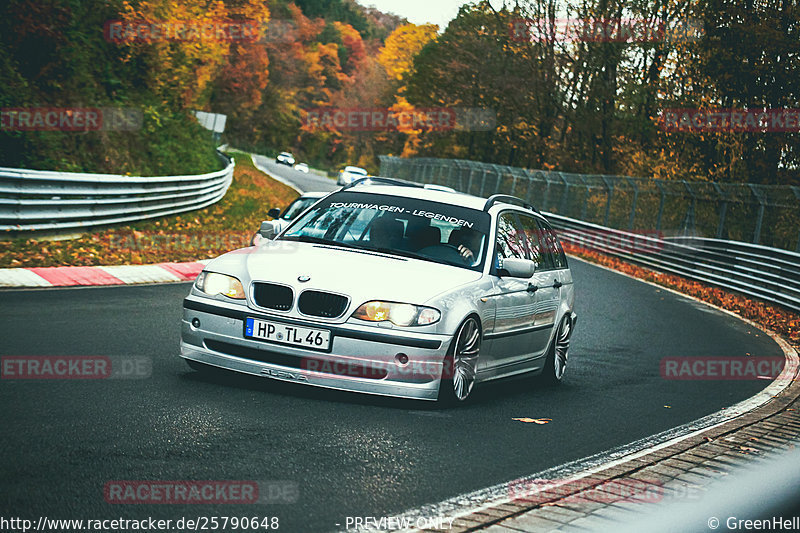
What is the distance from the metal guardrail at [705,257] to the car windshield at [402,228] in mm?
13070

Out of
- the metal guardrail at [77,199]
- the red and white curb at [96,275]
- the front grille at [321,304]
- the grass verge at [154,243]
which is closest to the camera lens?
the front grille at [321,304]

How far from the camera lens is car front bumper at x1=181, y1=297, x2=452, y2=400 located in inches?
266

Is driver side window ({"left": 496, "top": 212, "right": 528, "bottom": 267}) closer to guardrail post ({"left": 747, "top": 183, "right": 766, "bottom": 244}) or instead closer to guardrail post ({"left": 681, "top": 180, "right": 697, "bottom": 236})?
guardrail post ({"left": 747, "top": 183, "right": 766, "bottom": 244})

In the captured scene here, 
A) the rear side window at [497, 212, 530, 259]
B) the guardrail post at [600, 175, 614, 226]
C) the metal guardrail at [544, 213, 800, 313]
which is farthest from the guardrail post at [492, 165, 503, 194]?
the rear side window at [497, 212, 530, 259]

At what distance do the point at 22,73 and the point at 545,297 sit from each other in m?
16.7

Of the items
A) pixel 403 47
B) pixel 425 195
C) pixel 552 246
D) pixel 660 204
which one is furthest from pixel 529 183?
pixel 403 47

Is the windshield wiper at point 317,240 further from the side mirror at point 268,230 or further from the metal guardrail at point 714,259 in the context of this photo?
the metal guardrail at point 714,259

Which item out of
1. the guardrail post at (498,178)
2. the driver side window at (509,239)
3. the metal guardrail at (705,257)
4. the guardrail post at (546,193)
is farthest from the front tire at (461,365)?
the guardrail post at (498,178)

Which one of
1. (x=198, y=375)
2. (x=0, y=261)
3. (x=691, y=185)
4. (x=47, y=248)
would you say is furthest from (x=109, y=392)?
(x=691, y=185)

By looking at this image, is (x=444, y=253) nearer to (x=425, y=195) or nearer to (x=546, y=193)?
(x=425, y=195)

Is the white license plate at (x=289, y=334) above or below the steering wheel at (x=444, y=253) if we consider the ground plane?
below

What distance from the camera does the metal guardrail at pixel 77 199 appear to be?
1488cm

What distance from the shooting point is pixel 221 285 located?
718 centimetres

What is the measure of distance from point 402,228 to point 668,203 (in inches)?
874
